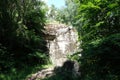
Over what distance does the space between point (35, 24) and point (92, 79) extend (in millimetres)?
8646

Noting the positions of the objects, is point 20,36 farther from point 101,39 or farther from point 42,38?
point 101,39

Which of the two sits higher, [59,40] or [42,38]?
[42,38]

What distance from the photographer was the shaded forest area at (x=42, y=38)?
6.00 m

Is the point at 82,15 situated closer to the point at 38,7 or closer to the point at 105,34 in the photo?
the point at 105,34

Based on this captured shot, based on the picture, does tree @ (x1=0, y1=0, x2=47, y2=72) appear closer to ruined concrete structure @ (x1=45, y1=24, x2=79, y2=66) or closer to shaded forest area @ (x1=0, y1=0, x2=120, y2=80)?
shaded forest area @ (x1=0, y1=0, x2=120, y2=80)

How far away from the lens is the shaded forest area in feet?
19.7

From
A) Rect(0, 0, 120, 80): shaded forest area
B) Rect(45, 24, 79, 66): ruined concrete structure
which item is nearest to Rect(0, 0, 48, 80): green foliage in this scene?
Rect(0, 0, 120, 80): shaded forest area

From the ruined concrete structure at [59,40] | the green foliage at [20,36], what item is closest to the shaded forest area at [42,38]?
the green foliage at [20,36]

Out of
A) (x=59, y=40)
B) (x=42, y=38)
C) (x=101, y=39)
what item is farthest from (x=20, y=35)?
(x=101, y=39)

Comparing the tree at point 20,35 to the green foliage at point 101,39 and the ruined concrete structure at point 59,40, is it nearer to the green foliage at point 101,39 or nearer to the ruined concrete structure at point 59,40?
the ruined concrete structure at point 59,40

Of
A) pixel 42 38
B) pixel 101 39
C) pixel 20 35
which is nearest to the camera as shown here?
pixel 101 39

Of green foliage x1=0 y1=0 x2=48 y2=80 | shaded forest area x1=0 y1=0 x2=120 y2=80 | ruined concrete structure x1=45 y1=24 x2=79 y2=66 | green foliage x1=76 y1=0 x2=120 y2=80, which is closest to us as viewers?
green foliage x1=76 y1=0 x2=120 y2=80

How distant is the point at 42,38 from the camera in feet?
47.2

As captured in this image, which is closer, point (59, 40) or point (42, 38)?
point (42, 38)
